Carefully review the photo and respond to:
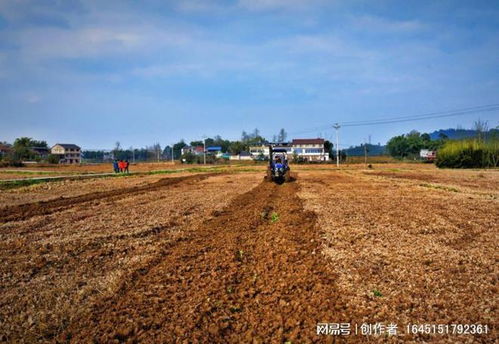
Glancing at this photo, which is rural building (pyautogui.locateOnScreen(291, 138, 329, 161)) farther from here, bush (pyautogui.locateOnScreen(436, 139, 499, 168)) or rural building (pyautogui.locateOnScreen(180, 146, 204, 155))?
bush (pyautogui.locateOnScreen(436, 139, 499, 168))

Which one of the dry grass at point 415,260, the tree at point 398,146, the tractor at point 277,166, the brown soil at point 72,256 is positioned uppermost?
the tree at point 398,146

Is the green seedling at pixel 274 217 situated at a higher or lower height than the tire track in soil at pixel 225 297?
higher

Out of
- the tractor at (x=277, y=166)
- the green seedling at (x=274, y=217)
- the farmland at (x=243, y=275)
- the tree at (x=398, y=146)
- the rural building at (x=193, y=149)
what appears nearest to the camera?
the farmland at (x=243, y=275)

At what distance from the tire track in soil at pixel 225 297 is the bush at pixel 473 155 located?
2076 inches

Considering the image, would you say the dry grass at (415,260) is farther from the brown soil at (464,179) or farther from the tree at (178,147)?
the tree at (178,147)

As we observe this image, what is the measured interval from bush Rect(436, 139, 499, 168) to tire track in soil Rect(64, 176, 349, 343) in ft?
173

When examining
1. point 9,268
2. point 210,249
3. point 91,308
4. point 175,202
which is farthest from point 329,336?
point 175,202

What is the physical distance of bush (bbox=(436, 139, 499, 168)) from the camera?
53.0 meters

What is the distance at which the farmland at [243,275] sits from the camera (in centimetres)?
484

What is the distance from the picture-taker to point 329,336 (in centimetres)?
458

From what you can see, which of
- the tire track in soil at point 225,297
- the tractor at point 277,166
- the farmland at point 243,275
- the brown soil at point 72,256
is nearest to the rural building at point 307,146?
the tractor at point 277,166

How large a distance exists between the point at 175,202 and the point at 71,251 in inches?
334

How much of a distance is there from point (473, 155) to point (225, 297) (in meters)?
58.2

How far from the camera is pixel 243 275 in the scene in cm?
672
